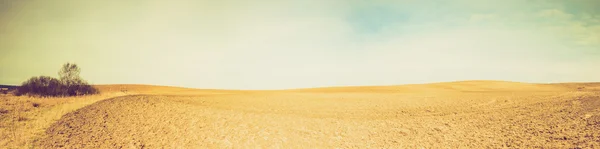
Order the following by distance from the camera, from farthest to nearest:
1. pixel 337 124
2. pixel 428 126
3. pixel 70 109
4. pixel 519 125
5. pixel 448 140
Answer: pixel 70 109
pixel 337 124
pixel 428 126
pixel 519 125
pixel 448 140

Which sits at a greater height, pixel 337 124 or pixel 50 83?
pixel 50 83

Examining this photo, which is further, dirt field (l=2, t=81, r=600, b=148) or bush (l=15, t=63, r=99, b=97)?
bush (l=15, t=63, r=99, b=97)

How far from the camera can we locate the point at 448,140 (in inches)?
400

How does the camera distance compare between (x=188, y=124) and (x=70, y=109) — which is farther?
(x=70, y=109)

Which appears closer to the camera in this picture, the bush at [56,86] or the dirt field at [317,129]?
the dirt field at [317,129]

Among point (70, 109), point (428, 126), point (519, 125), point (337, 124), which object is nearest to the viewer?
point (519, 125)

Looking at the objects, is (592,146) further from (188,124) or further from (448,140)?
(188,124)

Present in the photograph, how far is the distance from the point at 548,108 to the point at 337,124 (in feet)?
31.9

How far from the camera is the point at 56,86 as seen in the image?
30.2m

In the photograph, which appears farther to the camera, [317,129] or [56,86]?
[56,86]

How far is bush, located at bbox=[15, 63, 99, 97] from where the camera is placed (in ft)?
97.9

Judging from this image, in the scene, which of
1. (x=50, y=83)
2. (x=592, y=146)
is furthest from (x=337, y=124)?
(x=50, y=83)

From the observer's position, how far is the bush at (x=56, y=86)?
29.8 m

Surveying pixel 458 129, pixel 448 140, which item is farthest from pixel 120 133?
pixel 458 129
